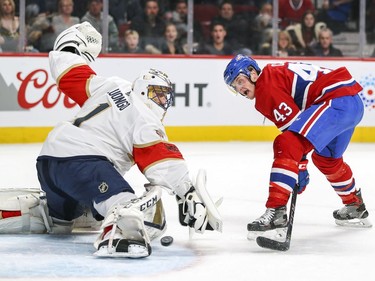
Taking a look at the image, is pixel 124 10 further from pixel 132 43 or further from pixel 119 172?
pixel 119 172

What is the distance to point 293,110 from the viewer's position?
3969 millimetres

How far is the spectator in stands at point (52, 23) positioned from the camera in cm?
780

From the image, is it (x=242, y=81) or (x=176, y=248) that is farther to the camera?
(x=242, y=81)

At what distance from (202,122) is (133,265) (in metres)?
4.81

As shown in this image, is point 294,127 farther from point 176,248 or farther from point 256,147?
point 256,147

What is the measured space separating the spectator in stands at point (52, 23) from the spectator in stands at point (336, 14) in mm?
2188

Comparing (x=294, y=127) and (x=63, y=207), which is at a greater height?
(x=294, y=127)

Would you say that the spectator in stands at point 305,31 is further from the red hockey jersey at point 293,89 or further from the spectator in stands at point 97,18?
the red hockey jersey at point 293,89

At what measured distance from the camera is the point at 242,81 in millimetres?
4047

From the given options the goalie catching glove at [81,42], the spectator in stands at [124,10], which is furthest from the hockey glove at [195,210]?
the spectator in stands at [124,10]

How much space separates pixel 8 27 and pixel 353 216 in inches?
164

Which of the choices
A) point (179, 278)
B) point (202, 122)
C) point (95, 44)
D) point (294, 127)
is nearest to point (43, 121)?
point (202, 122)

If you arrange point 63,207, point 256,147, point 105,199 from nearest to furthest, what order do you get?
point 105,199
point 63,207
point 256,147

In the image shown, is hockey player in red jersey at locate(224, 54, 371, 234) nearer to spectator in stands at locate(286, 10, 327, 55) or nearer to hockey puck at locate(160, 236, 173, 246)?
hockey puck at locate(160, 236, 173, 246)
